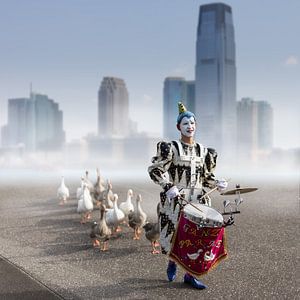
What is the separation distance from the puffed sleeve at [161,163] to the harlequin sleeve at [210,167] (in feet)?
2.11

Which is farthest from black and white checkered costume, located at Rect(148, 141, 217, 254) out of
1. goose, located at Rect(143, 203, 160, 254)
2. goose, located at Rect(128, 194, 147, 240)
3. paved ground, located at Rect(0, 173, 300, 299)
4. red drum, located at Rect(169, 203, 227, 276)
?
goose, located at Rect(128, 194, 147, 240)

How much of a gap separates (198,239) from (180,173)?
1081 mm

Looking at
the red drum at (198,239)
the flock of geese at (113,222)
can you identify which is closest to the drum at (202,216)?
the red drum at (198,239)

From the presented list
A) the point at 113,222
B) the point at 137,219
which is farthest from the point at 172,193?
the point at 113,222

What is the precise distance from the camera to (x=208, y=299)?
6.26m

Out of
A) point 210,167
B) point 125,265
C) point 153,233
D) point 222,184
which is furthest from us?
point 153,233

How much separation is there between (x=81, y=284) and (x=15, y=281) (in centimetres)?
106

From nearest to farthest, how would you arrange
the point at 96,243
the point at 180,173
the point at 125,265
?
the point at 180,173 → the point at 125,265 → the point at 96,243

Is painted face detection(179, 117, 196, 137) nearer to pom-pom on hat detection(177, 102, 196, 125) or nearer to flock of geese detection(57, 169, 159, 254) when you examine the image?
pom-pom on hat detection(177, 102, 196, 125)

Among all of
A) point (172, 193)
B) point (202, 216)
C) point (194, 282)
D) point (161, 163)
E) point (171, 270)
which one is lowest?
point (194, 282)

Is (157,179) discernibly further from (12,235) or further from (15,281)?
(12,235)

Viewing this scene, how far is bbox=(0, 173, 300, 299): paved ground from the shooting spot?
257 inches

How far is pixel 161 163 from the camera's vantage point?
6.54m

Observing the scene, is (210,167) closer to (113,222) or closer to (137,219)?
(137,219)
